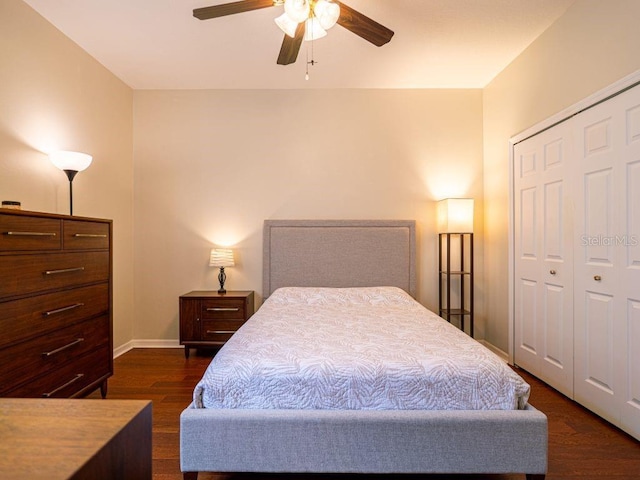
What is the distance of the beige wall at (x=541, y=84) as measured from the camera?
6.85ft

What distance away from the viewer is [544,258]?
2.75m

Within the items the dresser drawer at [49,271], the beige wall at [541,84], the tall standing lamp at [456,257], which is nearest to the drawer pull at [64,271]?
the dresser drawer at [49,271]

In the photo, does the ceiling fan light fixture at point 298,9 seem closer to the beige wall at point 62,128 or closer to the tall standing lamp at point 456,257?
the beige wall at point 62,128

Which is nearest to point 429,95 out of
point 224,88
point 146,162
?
point 224,88

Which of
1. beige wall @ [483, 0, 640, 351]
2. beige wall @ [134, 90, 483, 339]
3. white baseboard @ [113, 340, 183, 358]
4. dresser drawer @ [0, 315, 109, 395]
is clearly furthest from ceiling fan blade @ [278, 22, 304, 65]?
white baseboard @ [113, 340, 183, 358]

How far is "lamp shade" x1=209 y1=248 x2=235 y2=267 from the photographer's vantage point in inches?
136

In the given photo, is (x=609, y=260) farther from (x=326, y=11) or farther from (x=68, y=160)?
(x=68, y=160)

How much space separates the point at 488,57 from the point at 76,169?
341cm

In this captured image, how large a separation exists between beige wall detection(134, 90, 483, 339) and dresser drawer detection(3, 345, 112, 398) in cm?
134

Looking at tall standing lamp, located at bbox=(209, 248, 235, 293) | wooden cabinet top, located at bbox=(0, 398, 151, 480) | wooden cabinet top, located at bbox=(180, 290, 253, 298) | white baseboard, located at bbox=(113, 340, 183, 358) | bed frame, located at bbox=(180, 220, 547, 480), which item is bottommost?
white baseboard, located at bbox=(113, 340, 183, 358)

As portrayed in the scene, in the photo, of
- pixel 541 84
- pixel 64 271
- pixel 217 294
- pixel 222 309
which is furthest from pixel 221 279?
pixel 541 84

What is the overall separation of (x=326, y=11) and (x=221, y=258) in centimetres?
235

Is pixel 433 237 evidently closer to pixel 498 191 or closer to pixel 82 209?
pixel 498 191

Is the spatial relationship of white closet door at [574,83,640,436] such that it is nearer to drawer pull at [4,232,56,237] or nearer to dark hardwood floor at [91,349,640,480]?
dark hardwood floor at [91,349,640,480]
